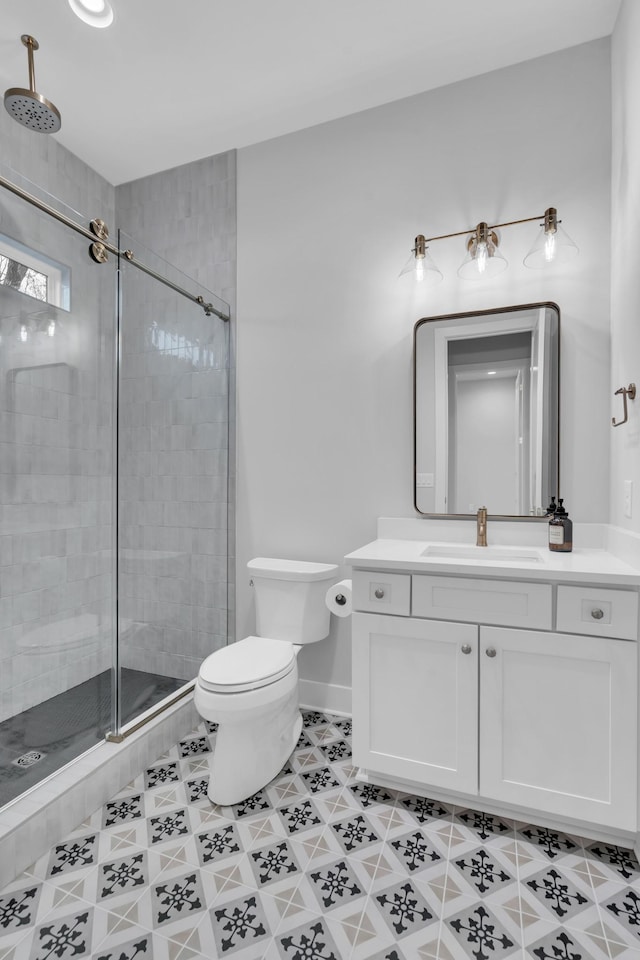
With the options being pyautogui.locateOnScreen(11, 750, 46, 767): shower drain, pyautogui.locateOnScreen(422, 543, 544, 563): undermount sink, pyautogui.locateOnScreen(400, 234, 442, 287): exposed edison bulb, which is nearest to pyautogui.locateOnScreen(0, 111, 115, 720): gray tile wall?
pyautogui.locateOnScreen(11, 750, 46, 767): shower drain

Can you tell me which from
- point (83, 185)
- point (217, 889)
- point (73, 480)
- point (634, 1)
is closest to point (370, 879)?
point (217, 889)

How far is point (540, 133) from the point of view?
6.54 ft

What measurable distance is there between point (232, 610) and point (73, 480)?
1.02m

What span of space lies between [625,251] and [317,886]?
2.23 metres

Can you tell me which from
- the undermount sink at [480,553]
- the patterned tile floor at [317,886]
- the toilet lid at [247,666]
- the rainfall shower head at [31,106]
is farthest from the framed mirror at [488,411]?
the rainfall shower head at [31,106]

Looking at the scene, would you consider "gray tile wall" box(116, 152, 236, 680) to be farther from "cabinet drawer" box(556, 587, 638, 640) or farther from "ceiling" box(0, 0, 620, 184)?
"cabinet drawer" box(556, 587, 638, 640)

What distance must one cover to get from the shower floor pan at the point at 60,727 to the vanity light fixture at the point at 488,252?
2.09 m

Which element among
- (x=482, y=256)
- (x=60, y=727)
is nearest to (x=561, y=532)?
(x=482, y=256)

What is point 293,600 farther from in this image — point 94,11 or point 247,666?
point 94,11

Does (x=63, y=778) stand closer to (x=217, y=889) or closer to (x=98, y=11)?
(x=217, y=889)

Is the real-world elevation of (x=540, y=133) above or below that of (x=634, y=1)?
below

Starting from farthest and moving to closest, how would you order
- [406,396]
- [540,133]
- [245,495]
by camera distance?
1. [245,495]
2. [406,396]
3. [540,133]

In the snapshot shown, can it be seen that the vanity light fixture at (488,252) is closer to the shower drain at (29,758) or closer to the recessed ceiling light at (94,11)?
the recessed ceiling light at (94,11)

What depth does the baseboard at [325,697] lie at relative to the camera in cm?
234
